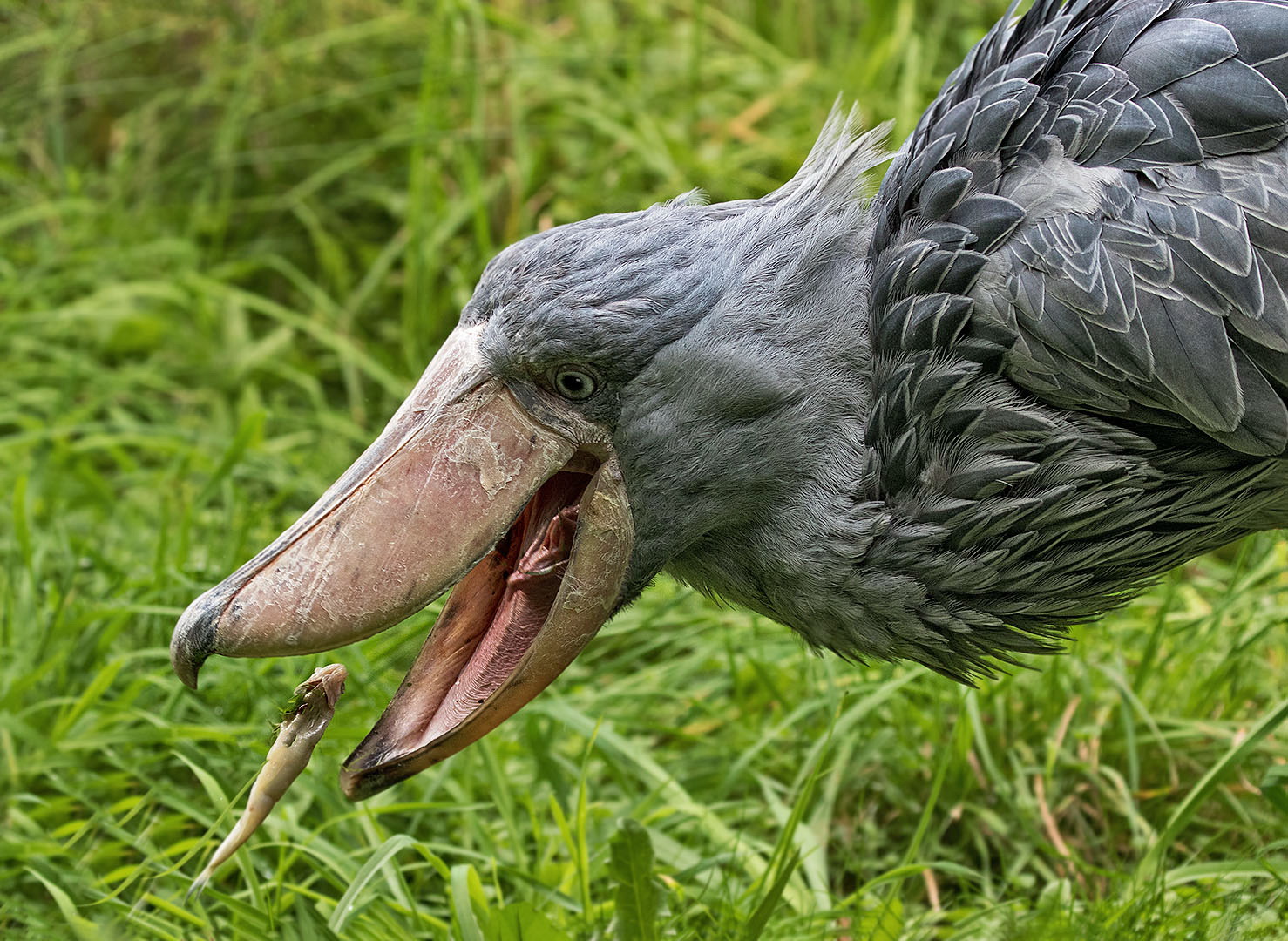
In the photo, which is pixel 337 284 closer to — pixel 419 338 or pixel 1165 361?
pixel 419 338

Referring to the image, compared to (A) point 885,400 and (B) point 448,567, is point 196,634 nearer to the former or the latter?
(B) point 448,567

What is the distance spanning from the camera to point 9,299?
434cm

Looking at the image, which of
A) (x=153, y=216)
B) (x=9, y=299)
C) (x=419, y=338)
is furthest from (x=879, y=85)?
(x=9, y=299)

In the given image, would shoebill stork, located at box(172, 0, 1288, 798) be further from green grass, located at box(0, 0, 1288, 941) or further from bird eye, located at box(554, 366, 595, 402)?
green grass, located at box(0, 0, 1288, 941)

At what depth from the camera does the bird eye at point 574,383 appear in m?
1.91

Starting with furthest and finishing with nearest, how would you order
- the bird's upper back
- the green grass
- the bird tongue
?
the green grass, the bird tongue, the bird's upper back

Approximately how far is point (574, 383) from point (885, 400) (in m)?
0.41

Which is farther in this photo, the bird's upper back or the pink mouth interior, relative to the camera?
the pink mouth interior

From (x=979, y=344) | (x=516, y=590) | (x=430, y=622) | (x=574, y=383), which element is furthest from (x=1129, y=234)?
(x=430, y=622)

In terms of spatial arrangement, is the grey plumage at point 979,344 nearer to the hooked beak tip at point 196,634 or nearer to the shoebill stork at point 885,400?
the shoebill stork at point 885,400

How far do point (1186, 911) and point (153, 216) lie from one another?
12.8 ft

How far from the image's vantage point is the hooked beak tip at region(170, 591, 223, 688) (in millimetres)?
1856

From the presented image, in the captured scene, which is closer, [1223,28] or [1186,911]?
[1223,28]

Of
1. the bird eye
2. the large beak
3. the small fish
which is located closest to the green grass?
the small fish
